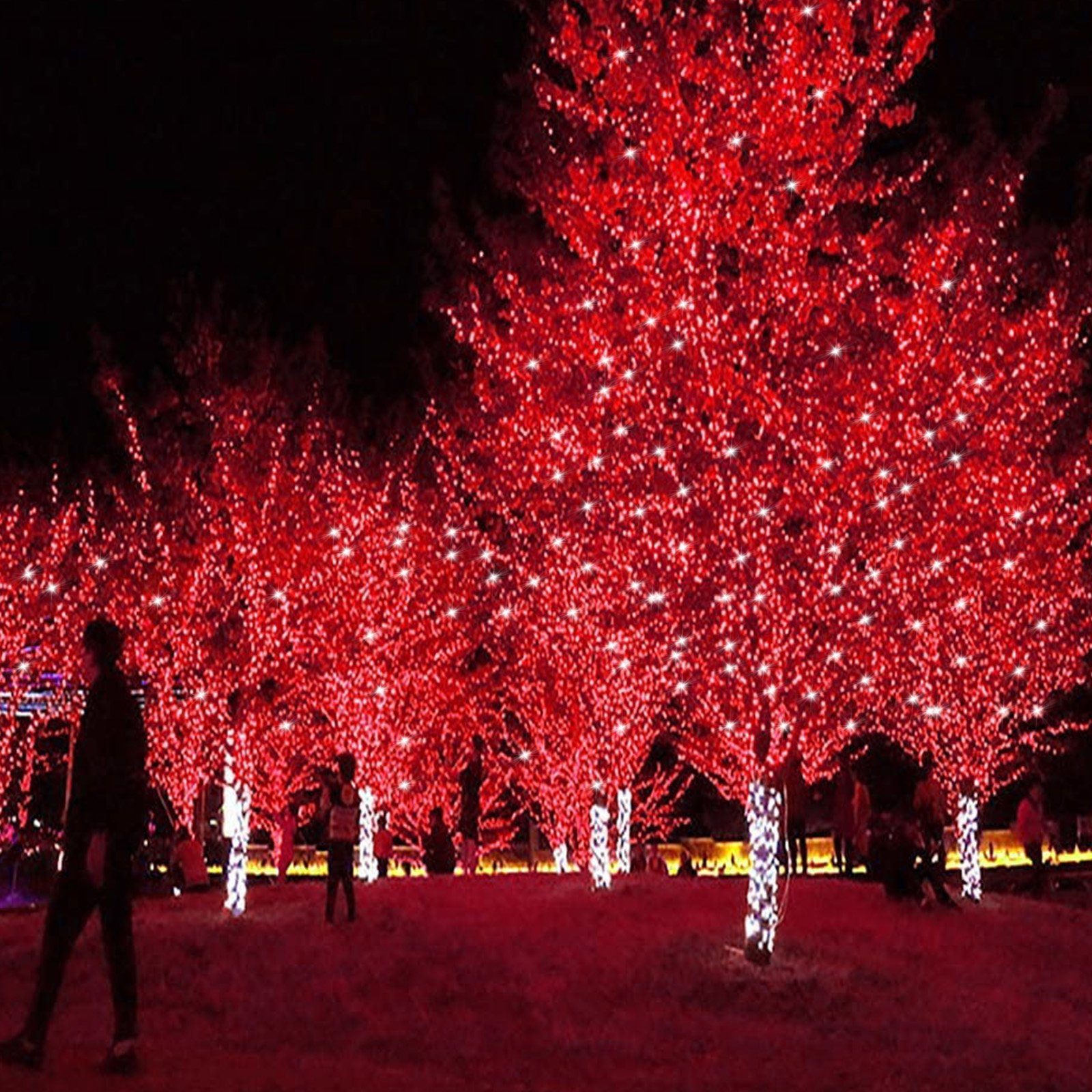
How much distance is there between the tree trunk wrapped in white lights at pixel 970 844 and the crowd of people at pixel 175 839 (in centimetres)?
24

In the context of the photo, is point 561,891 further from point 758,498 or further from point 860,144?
point 860,144

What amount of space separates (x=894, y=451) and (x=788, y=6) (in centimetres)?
376

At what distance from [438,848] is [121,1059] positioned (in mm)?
21573

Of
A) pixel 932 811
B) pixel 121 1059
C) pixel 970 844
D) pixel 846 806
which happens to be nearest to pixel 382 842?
pixel 846 806

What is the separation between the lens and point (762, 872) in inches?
489

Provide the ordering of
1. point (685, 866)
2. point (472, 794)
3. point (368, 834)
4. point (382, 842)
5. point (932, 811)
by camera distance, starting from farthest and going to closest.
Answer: point (472, 794) < point (685, 866) < point (382, 842) < point (368, 834) < point (932, 811)

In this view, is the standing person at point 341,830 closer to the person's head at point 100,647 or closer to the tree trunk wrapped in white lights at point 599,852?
the tree trunk wrapped in white lights at point 599,852

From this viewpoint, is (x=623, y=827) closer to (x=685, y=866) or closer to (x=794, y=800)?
(x=794, y=800)

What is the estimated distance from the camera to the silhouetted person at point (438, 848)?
28.5 m

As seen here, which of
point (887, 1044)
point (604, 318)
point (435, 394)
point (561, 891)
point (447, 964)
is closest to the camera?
point (887, 1044)

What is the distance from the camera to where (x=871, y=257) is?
44.9 feet

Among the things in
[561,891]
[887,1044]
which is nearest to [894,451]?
[887,1044]

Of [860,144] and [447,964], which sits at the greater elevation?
[860,144]

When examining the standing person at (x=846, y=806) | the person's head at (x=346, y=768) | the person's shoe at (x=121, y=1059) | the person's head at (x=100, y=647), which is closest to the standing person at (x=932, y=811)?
the standing person at (x=846, y=806)
